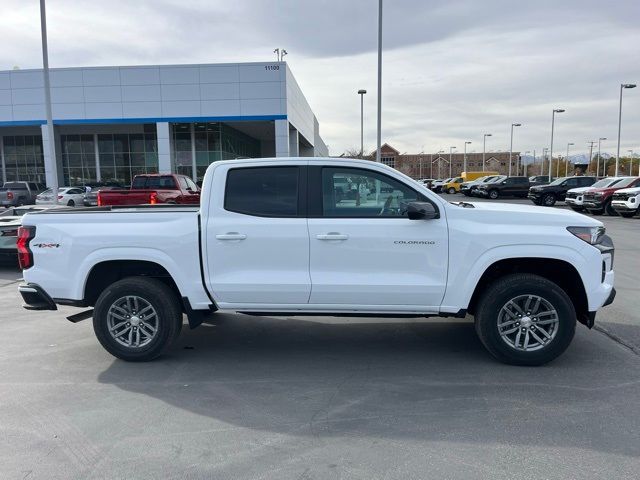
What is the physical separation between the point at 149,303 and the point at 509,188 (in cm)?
3853

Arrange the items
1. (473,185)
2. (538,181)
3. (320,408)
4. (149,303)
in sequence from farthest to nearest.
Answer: (538,181) < (473,185) < (149,303) < (320,408)

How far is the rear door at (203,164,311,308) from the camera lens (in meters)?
4.86

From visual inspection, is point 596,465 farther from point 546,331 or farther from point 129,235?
point 129,235

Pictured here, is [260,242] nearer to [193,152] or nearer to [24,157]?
[193,152]

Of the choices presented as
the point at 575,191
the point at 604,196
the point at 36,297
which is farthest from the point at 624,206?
the point at 36,297

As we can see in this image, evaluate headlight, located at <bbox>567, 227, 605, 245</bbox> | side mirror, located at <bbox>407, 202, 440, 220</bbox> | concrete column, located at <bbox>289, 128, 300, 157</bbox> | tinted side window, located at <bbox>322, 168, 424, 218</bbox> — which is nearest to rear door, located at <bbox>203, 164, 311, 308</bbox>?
tinted side window, located at <bbox>322, 168, 424, 218</bbox>

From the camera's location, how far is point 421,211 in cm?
461

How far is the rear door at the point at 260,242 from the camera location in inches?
191

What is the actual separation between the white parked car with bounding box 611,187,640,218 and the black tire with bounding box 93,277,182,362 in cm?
2167

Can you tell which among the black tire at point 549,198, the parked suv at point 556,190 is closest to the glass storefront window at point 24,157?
the parked suv at point 556,190

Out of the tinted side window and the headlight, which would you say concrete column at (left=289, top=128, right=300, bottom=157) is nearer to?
the tinted side window

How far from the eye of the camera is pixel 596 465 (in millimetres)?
3223

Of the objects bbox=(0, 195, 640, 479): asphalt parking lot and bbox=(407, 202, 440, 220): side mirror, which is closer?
bbox=(0, 195, 640, 479): asphalt parking lot

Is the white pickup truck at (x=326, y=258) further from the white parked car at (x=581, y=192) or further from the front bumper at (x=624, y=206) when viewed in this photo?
the white parked car at (x=581, y=192)
